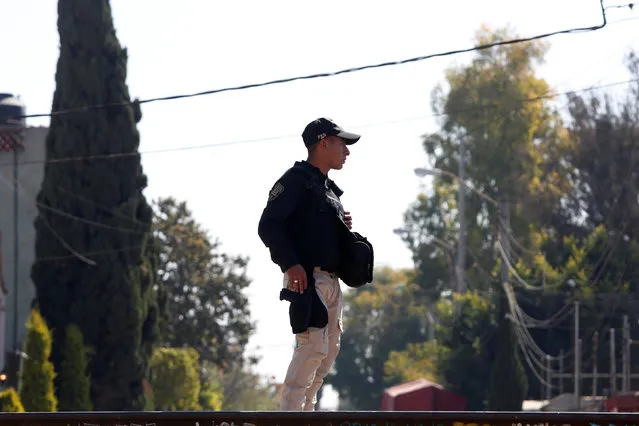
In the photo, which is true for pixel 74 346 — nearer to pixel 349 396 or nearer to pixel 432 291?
pixel 432 291

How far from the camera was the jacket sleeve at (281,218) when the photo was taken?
29.9 feet

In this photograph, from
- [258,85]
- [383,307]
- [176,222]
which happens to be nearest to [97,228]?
[176,222]

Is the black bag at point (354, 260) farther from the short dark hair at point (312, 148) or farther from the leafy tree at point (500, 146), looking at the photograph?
the leafy tree at point (500, 146)

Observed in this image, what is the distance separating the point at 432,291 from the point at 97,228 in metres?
39.9

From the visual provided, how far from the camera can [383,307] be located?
410 feet

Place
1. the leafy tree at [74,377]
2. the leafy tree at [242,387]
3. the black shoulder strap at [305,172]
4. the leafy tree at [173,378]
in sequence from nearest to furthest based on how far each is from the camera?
the black shoulder strap at [305,172] < the leafy tree at [74,377] < the leafy tree at [173,378] < the leafy tree at [242,387]

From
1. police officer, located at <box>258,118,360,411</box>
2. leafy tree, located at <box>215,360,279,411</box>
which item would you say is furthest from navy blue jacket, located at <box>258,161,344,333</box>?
leafy tree, located at <box>215,360,279,411</box>

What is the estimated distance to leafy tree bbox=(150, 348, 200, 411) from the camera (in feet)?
187

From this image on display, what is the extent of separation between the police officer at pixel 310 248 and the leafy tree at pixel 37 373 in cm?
2713

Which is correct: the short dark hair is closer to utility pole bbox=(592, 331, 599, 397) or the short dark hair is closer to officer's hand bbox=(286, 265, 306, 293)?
officer's hand bbox=(286, 265, 306, 293)

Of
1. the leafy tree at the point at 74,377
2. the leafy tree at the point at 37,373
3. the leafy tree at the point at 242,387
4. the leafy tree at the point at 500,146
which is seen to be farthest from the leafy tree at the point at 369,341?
the leafy tree at the point at 37,373

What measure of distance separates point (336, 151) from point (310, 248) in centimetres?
64

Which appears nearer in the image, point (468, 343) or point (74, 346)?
point (74, 346)

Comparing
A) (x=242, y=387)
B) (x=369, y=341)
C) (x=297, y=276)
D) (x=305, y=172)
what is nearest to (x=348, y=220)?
(x=305, y=172)
